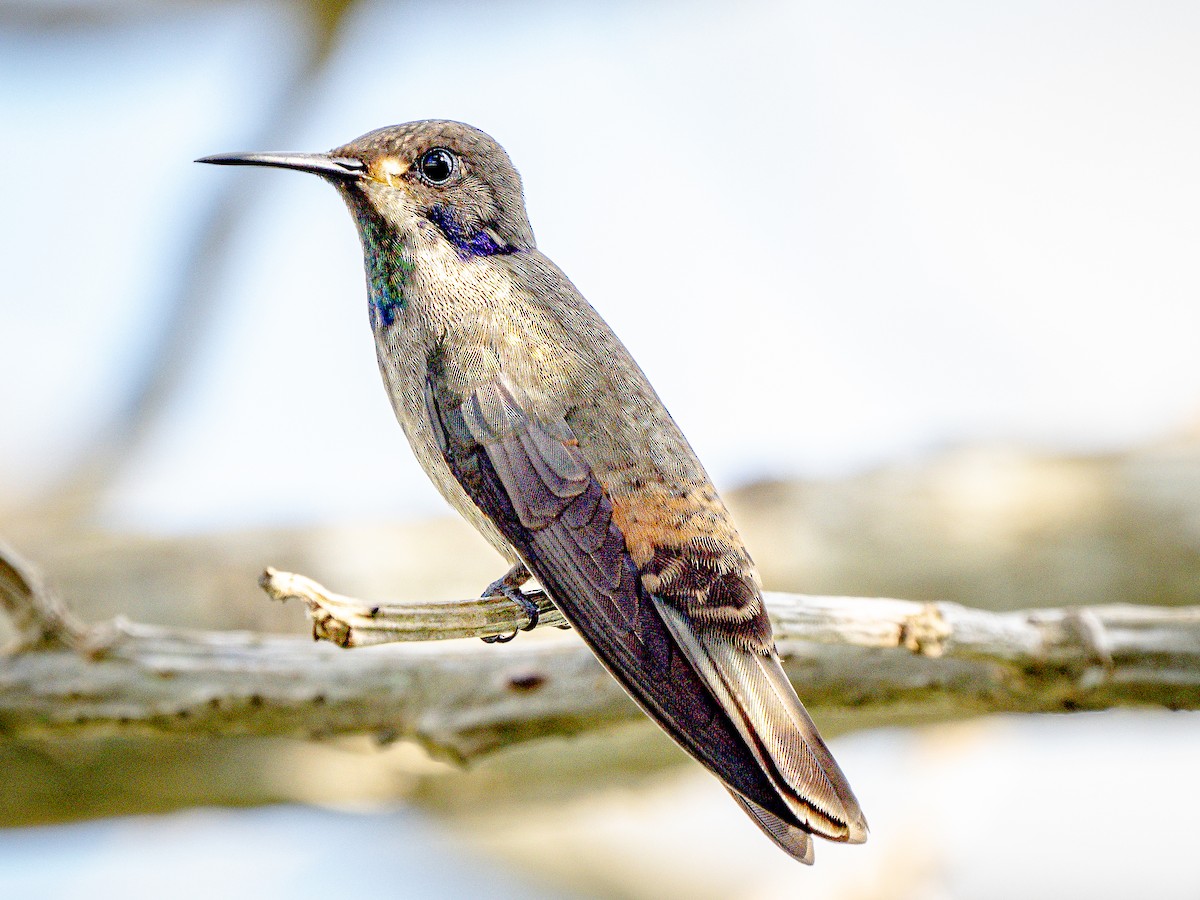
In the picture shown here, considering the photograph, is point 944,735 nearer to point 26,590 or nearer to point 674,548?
point 674,548

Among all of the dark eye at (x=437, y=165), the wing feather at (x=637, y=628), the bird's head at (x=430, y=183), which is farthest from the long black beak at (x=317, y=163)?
the wing feather at (x=637, y=628)

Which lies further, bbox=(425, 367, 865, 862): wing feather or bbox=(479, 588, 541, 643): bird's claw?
bbox=(479, 588, 541, 643): bird's claw

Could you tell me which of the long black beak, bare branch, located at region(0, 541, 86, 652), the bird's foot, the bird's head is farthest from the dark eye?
bare branch, located at region(0, 541, 86, 652)

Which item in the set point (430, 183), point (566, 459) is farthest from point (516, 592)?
point (430, 183)

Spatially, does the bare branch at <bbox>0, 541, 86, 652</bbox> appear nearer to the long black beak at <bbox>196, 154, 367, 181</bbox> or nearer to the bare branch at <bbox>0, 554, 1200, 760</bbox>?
the bare branch at <bbox>0, 554, 1200, 760</bbox>

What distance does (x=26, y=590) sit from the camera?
10.3ft

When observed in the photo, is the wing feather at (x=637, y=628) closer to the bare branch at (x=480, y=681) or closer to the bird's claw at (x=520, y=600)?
the bird's claw at (x=520, y=600)

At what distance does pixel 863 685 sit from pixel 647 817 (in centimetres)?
347

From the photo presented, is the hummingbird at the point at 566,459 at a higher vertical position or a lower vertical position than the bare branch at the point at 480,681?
higher

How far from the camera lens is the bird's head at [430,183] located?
2.77 meters

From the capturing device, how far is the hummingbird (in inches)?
91.4

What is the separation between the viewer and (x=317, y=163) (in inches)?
107

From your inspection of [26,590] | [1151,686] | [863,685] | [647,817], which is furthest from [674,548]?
[647,817]

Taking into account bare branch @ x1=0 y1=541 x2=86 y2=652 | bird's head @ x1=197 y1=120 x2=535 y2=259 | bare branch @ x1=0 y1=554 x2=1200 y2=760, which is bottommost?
bare branch @ x1=0 y1=554 x2=1200 y2=760
